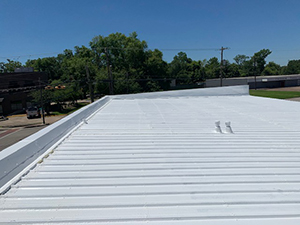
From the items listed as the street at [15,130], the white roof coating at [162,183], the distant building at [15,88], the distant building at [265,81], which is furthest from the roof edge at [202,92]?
the distant building at [265,81]

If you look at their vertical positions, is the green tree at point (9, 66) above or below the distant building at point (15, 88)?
above

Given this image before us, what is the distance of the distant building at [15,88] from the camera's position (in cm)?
3750

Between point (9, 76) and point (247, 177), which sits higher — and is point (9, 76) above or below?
above

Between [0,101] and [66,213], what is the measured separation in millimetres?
41425

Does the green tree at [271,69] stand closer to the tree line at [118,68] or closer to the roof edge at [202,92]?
the tree line at [118,68]

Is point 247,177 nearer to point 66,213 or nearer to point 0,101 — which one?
point 66,213

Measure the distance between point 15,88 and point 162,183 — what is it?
4228cm

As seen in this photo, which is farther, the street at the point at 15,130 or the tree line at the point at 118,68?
the tree line at the point at 118,68

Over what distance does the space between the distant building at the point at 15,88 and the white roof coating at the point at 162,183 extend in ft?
127

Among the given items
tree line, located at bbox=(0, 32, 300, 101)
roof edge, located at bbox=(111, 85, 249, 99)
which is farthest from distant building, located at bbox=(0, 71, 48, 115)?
roof edge, located at bbox=(111, 85, 249, 99)

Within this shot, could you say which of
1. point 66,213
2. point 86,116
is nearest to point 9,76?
point 86,116

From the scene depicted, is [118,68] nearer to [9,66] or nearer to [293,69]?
[9,66]

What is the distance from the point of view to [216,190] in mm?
2727

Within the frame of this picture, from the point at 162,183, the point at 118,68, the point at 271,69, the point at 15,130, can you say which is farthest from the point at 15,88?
the point at 271,69
